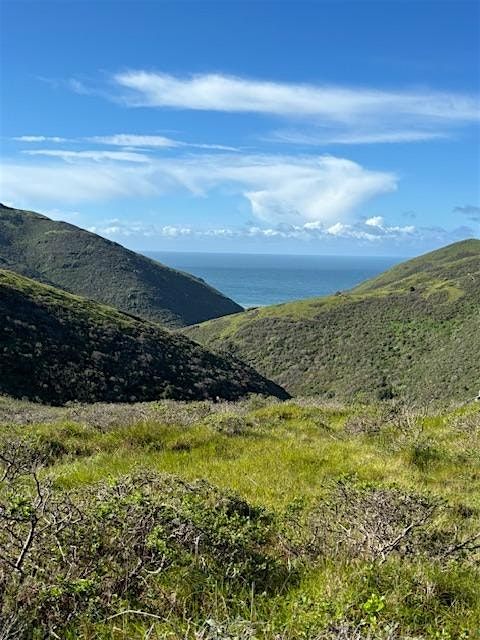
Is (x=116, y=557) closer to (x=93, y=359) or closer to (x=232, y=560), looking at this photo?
(x=232, y=560)

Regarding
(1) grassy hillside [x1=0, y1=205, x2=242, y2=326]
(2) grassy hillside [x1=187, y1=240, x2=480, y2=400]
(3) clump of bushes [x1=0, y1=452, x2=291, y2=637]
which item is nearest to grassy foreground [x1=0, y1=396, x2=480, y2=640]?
(3) clump of bushes [x1=0, y1=452, x2=291, y2=637]

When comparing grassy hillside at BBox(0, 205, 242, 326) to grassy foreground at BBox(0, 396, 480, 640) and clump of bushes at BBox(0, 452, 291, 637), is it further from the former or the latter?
clump of bushes at BBox(0, 452, 291, 637)

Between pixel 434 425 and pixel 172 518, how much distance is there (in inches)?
355

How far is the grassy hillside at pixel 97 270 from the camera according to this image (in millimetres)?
138250

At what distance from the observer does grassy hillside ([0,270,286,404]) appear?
3488 centimetres

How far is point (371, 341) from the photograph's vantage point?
76.9m

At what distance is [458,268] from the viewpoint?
368 feet

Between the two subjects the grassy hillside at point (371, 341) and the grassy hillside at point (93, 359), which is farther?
the grassy hillside at point (371, 341)

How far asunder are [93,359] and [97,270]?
113 metres

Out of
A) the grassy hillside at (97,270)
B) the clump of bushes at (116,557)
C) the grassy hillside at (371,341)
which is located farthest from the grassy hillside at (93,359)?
the grassy hillside at (97,270)

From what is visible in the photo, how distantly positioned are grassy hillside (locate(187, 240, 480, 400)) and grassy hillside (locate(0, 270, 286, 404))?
17.3 m

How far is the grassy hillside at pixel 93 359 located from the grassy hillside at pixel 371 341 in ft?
56.6

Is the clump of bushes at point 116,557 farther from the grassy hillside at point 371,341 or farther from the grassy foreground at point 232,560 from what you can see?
the grassy hillside at point 371,341

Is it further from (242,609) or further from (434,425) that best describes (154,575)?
(434,425)
